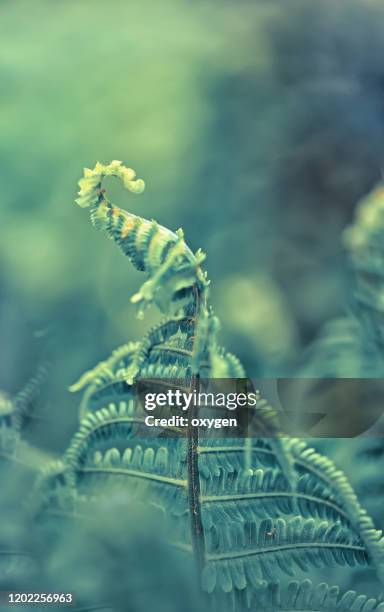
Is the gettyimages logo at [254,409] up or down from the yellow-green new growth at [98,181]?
down

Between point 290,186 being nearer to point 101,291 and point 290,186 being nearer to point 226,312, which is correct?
point 226,312

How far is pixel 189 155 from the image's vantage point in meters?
2.44

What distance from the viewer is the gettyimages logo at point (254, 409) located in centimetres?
235

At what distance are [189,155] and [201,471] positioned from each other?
1.08 metres

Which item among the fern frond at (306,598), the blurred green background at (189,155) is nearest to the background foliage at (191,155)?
the blurred green background at (189,155)

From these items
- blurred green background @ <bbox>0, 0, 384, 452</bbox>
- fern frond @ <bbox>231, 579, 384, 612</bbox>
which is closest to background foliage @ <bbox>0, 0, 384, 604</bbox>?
blurred green background @ <bbox>0, 0, 384, 452</bbox>

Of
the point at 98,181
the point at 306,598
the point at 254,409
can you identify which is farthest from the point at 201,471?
the point at 98,181

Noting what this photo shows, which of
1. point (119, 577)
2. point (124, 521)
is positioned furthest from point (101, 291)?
point (119, 577)

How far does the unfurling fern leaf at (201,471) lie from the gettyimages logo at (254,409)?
21 millimetres

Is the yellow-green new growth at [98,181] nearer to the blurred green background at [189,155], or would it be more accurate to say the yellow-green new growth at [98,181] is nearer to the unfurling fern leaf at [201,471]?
the blurred green background at [189,155]

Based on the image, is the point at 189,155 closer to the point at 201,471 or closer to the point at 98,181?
the point at 98,181

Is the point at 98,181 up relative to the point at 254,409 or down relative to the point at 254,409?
up

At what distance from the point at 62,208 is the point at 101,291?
316 mm

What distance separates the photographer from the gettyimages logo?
235 cm
